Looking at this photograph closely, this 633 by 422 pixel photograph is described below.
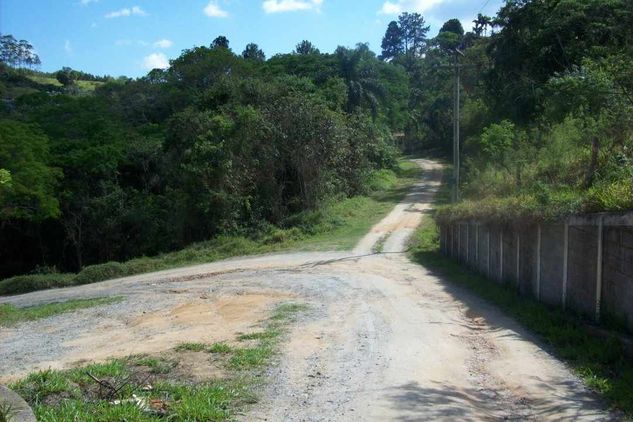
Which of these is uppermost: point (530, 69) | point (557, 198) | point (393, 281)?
point (530, 69)

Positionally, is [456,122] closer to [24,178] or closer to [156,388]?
[156,388]

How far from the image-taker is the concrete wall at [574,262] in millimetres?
8978

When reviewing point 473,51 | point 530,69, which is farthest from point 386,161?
point 530,69

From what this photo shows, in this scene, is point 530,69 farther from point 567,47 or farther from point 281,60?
point 281,60

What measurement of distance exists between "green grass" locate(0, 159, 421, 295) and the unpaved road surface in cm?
963

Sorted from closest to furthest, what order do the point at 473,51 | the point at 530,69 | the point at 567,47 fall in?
the point at 567,47, the point at 530,69, the point at 473,51

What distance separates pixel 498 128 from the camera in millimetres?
29562

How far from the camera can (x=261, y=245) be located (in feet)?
111

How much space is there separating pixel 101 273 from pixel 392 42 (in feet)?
367

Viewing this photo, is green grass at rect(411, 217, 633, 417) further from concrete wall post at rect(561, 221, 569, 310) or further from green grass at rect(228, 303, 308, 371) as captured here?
green grass at rect(228, 303, 308, 371)

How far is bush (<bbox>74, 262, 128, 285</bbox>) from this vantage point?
3059cm

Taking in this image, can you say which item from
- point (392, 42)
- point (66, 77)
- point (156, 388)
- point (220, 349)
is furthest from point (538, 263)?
point (392, 42)

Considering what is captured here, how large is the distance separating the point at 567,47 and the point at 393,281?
68.4 feet

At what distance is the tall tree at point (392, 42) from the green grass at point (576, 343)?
398ft
